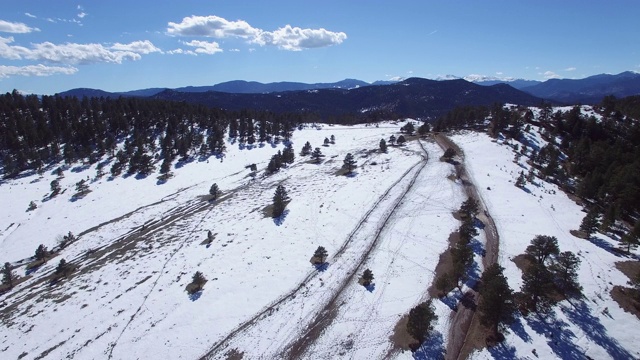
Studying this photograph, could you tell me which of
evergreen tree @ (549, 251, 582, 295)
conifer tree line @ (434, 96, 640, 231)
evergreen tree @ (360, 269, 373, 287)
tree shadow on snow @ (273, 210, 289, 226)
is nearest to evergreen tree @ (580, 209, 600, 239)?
conifer tree line @ (434, 96, 640, 231)

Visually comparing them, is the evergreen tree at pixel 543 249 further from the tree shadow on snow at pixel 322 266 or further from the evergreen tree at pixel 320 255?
the evergreen tree at pixel 320 255

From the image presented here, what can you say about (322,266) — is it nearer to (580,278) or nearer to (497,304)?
(497,304)

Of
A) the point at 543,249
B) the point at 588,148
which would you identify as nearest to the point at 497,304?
the point at 543,249

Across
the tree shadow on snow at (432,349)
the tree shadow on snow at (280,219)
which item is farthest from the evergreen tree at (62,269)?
the tree shadow on snow at (432,349)

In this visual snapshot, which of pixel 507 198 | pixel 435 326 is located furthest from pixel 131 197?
pixel 507 198

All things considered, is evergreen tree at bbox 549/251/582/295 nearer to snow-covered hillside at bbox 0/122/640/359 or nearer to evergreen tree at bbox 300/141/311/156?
snow-covered hillside at bbox 0/122/640/359

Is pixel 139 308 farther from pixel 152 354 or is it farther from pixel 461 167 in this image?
pixel 461 167
